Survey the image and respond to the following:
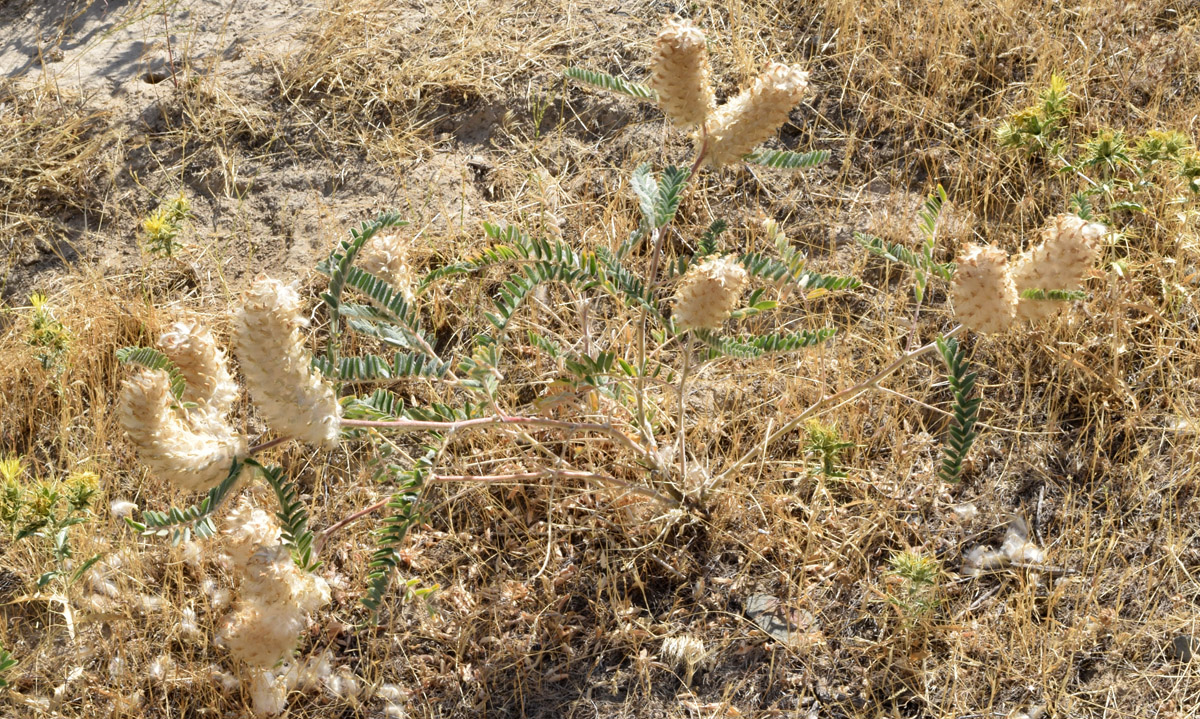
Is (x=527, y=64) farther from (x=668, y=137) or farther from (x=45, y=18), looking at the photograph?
(x=45, y=18)

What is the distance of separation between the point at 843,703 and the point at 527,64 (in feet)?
7.19

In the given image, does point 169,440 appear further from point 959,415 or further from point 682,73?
point 959,415

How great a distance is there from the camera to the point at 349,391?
2.40m

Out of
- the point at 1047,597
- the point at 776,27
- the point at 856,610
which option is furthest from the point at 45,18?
the point at 1047,597

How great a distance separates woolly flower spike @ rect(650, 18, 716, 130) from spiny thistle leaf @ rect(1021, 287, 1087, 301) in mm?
628

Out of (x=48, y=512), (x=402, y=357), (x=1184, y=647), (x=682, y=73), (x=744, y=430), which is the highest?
(x=682, y=73)

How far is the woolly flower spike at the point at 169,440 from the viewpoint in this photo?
1358 mm

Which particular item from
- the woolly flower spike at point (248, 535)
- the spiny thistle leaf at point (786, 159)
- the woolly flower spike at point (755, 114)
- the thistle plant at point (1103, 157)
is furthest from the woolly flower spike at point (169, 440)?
the thistle plant at point (1103, 157)

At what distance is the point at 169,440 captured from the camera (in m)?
1.40

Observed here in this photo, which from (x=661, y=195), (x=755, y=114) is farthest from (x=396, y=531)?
(x=755, y=114)

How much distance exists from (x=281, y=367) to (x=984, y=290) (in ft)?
3.65

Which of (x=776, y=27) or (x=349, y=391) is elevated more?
(x=776, y=27)

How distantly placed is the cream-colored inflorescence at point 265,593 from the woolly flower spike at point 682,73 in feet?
3.19

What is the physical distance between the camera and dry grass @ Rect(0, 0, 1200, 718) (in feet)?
6.69
